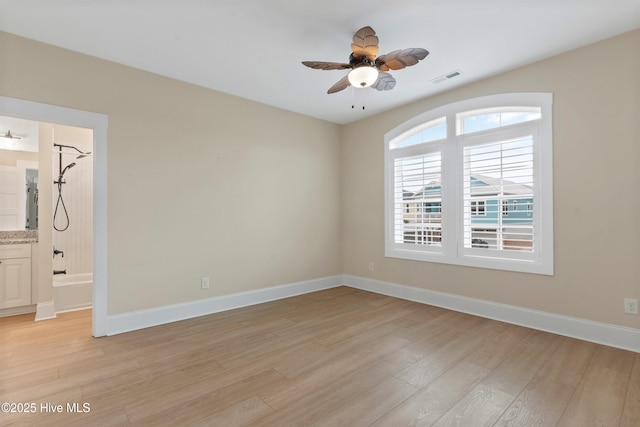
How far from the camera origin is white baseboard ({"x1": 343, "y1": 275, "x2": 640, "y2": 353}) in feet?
9.00

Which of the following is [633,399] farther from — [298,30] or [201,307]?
[201,307]

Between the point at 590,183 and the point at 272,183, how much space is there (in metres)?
3.76

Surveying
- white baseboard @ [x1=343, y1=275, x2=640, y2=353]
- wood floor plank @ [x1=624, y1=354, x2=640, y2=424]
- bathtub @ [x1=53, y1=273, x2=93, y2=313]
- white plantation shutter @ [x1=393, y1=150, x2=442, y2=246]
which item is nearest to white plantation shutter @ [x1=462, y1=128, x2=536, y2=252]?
white plantation shutter @ [x1=393, y1=150, x2=442, y2=246]

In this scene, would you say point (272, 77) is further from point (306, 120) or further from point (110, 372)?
point (110, 372)

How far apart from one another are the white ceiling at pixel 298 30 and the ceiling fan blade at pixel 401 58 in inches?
11.9

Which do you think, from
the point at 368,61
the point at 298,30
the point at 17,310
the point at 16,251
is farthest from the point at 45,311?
the point at 368,61

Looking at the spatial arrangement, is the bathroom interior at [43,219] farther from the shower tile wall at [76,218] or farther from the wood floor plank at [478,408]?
the wood floor plank at [478,408]

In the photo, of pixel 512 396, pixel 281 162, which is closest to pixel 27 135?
pixel 281 162

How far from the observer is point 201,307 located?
12.3 ft

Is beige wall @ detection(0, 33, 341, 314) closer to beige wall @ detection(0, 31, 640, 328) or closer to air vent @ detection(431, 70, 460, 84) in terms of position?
beige wall @ detection(0, 31, 640, 328)

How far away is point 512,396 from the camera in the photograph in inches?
79.7

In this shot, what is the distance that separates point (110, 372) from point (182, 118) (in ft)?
9.00

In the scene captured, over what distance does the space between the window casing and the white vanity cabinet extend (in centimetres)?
495

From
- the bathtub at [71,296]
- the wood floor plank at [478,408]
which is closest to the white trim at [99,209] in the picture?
the bathtub at [71,296]
